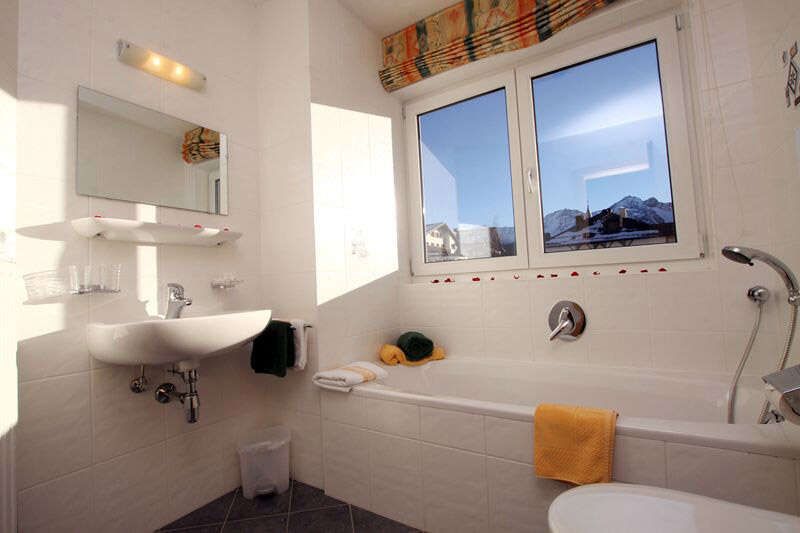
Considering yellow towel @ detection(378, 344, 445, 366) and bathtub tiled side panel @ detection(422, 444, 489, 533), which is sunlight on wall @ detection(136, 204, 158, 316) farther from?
bathtub tiled side panel @ detection(422, 444, 489, 533)

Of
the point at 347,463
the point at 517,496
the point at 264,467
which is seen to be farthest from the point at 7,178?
the point at 517,496

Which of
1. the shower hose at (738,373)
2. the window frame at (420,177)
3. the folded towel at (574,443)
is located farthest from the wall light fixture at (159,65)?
the shower hose at (738,373)

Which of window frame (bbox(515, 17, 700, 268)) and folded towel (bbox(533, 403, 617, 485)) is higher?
window frame (bbox(515, 17, 700, 268))

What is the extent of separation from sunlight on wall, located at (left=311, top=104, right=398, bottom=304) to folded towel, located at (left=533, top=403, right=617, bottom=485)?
Result: 3.68 ft

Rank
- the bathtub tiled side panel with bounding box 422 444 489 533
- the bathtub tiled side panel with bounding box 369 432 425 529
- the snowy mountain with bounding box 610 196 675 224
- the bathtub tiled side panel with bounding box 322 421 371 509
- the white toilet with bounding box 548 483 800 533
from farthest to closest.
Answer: the snowy mountain with bounding box 610 196 675 224 < the bathtub tiled side panel with bounding box 322 421 371 509 < the bathtub tiled side panel with bounding box 369 432 425 529 < the bathtub tiled side panel with bounding box 422 444 489 533 < the white toilet with bounding box 548 483 800 533

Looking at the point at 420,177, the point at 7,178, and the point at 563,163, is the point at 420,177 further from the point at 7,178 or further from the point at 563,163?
the point at 7,178

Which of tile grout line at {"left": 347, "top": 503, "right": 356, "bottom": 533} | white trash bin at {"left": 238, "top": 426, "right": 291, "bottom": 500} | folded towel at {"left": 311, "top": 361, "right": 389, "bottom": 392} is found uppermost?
folded towel at {"left": 311, "top": 361, "right": 389, "bottom": 392}

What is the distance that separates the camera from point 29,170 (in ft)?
4.02

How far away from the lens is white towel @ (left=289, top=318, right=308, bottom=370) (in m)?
1.73

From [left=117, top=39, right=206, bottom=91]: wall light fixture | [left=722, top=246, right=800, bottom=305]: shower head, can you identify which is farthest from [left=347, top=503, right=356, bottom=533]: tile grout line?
[left=117, top=39, right=206, bottom=91]: wall light fixture

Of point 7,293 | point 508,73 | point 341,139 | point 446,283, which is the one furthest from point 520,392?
point 7,293

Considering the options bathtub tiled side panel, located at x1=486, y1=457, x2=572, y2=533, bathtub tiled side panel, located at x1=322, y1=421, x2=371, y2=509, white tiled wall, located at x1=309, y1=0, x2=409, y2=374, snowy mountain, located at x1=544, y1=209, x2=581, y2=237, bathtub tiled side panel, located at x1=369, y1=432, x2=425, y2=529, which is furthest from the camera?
snowy mountain, located at x1=544, y1=209, x2=581, y2=237

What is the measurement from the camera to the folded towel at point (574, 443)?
1087 mm

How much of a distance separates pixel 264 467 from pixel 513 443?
3.84 feet
